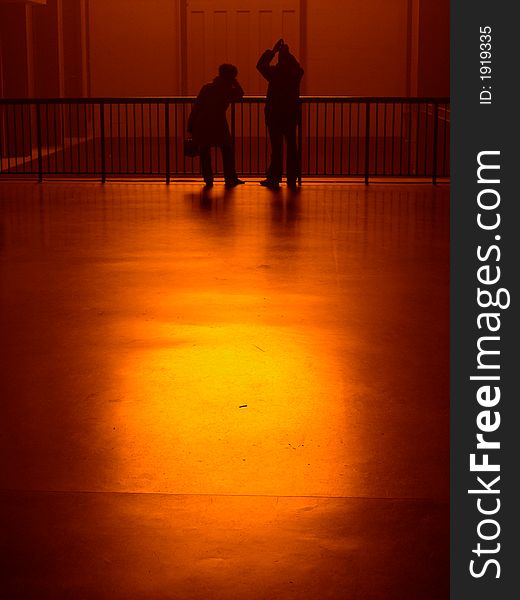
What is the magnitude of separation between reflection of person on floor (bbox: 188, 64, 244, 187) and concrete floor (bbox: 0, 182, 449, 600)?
3.92 meters

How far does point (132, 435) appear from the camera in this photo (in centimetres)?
447

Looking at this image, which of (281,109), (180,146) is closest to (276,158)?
(281,109)

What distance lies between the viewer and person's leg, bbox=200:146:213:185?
42.1ft

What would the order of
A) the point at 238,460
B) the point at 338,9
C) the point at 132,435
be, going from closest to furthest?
the point at 238,460 < the point at 132,435 < the point at 338,9

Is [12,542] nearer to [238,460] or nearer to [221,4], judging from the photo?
[238,460]

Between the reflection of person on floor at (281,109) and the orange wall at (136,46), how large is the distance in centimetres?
962

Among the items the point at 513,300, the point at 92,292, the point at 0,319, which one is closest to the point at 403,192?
the point at 92,292

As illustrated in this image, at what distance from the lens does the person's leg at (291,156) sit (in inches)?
505

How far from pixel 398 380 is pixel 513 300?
1.95 metres

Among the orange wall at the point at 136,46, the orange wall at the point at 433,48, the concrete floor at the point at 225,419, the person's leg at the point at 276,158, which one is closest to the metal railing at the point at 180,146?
the person's leg at the point at 276,158

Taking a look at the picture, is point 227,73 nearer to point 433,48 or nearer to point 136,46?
point 433,48

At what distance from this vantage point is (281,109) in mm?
12883

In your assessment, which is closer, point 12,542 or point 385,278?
point 12,542

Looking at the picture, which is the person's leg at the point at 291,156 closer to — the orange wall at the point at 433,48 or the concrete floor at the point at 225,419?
the concrete floor at the point at 225,419
